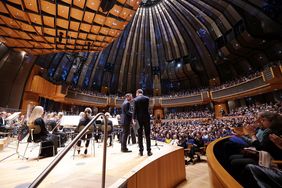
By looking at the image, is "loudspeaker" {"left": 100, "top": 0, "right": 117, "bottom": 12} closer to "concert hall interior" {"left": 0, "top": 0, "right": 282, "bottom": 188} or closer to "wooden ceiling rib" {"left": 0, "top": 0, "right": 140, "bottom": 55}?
"concert hall interior" {"left": 0, "top": 0, "right": 282, "bottom": 188}

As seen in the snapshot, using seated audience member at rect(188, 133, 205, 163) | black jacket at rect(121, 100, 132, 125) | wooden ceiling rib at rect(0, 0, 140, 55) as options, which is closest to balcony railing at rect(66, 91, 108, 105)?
wooden ceiling rib at rect(0, 0, 140, 55)

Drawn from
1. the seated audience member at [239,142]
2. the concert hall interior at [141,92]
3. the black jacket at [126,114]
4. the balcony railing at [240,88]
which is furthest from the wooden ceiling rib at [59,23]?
the balcony railing at [240,88]

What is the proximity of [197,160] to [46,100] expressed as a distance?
1555 centimetres

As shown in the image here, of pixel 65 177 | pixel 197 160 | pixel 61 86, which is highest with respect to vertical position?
pixel 61 86

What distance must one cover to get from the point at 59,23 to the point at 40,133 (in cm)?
605

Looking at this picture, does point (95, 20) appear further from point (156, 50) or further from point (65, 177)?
point (156, 50)

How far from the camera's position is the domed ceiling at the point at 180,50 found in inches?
604

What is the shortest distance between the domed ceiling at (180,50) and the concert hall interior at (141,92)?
0.13m

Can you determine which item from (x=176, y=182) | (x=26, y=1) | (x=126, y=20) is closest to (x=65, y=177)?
(x=176, y=182)

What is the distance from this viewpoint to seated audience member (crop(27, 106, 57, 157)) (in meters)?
3.49

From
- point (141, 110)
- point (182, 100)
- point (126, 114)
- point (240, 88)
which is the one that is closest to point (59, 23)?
point (126, 114)

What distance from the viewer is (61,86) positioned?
591 inches

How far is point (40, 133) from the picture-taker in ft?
11.8

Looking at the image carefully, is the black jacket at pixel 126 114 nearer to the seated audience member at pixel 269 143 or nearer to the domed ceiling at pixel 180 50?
the seated audience member at pixel 269 143
